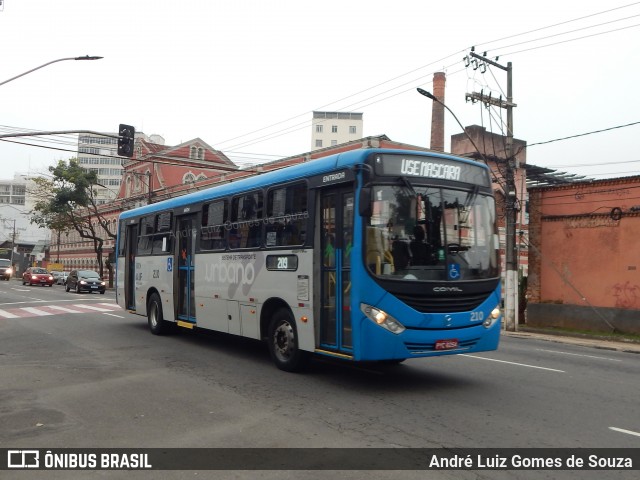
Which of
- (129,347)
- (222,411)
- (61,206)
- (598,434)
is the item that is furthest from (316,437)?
(61,206)

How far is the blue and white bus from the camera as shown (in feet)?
24.2

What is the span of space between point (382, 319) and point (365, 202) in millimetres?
1537

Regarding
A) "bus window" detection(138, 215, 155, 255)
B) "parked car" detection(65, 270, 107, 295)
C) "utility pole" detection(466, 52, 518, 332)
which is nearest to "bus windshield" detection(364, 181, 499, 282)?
"bus window" detection(138, 215, 155, 255)

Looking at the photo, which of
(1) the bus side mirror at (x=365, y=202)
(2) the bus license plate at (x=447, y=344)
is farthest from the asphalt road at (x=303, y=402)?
(1) the bus side mirror at (x=365, y=202)

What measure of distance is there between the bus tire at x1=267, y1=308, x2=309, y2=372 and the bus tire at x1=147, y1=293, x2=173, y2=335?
5.33 m

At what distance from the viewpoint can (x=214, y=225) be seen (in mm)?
11352

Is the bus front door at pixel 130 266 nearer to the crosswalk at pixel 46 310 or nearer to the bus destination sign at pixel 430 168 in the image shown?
the crosswalk at pixel 46 310

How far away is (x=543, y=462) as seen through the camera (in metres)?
5.08

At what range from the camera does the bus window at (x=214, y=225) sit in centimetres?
1105

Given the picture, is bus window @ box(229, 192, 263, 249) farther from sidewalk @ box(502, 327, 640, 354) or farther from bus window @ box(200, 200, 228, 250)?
sidewalk @ box(502, 327, 640, 354)

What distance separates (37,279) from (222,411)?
4754 cm

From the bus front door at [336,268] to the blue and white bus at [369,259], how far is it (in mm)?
15

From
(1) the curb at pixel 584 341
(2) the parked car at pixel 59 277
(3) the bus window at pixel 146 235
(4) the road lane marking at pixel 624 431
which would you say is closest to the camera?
(4) the road lane marking at pixel 624 431

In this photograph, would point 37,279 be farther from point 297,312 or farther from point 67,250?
point 297,312
